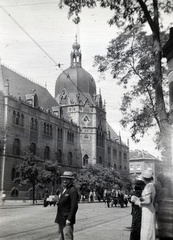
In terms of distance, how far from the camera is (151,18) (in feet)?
32.4

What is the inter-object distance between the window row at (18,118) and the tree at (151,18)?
30.8 meters

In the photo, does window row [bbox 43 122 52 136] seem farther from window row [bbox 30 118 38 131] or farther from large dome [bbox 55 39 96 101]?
large dome [bbox 55 39 96 101]

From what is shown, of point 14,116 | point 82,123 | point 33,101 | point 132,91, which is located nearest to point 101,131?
point 82,123

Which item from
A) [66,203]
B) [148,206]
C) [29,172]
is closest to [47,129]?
[29,172]

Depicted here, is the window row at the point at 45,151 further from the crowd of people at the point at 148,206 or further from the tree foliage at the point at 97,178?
the crowd of people at the point at 148,206

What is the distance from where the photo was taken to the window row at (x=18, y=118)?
40.3 m

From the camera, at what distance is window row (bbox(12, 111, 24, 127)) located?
4030cm

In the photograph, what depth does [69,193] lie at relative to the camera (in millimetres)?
6336

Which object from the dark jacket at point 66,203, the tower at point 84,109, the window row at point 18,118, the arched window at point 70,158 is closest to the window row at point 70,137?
the arched window at point 70,158

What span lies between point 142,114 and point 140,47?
271 centimetres

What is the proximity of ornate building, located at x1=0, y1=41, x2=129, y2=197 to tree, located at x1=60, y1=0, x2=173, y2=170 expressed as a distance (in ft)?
51.6

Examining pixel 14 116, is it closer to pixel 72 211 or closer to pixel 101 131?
pixel 101 131

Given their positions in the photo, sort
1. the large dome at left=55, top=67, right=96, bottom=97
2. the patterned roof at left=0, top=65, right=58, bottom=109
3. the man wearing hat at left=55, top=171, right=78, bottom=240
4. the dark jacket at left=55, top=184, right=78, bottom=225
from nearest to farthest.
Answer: the man wearing hat at left=55, top=171, right=78, bottom=240 → the dark jacket at left=55, top=184, right=78, bottom=225 → the patterned roof at left=0, top=65, right=58, bottom=109 → the large dome at left=55, top=67, right=96, bottom=97

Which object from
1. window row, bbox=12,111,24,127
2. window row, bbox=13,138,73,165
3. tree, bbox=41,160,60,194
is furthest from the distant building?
tree, bbox=41,160,60,194
